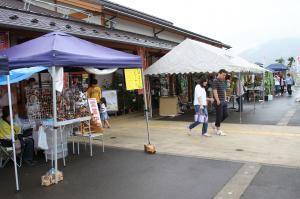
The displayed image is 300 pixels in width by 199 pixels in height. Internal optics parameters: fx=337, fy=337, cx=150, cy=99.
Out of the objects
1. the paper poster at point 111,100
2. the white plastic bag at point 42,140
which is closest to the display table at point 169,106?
the paper poster at point 111,100

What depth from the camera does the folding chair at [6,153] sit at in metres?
6.65

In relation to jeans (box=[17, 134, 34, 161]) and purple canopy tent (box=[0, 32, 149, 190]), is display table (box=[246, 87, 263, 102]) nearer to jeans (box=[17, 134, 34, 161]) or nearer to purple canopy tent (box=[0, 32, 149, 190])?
purple canopy tent (box=[0, 32, 149, 190])

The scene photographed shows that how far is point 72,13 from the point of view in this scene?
48.2ft

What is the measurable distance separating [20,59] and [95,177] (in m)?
2.53

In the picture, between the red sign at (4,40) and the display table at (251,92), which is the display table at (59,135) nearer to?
the red sign at (4,40)

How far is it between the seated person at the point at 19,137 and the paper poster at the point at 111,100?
727 cm

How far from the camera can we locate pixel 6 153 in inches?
266

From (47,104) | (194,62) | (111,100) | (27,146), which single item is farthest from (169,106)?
(27,146)

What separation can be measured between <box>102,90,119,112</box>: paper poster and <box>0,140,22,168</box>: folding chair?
7431 millimetres

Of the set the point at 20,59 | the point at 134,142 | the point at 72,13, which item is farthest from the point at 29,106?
the point at 72,13

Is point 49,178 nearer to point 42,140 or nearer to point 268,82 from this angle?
point 42,140

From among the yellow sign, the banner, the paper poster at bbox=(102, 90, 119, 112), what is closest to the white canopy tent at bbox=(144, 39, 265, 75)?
the paper poster at bbox=(102, 90, 119, 112)

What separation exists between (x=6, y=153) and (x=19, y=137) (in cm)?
45

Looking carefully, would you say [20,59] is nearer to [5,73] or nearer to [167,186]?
[5,73]
